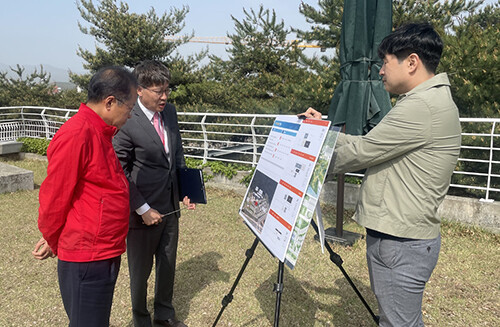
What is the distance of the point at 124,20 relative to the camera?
13.5 meters

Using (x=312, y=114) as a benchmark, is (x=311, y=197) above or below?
below

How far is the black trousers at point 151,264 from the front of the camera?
8.57 feet

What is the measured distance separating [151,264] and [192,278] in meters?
1.13

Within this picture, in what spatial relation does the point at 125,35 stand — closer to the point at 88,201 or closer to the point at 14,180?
the point at 14,180

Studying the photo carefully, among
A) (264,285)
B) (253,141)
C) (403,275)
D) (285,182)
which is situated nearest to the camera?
(403,275)

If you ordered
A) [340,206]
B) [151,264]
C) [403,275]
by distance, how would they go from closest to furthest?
[403,275]
[151,264]
[340,206]

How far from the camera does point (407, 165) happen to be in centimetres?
169

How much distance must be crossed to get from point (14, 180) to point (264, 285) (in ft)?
18.3

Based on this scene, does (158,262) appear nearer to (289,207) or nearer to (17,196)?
(289,207)

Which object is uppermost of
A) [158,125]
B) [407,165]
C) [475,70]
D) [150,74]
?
[475,70]

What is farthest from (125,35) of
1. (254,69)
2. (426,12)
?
(426,12)

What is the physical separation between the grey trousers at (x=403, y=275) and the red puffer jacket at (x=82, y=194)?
4.37ft

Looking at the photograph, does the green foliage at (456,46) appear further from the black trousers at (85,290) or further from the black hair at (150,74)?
the black trousers at (85,290)

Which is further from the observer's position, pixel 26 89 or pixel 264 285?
pixel 26 89
